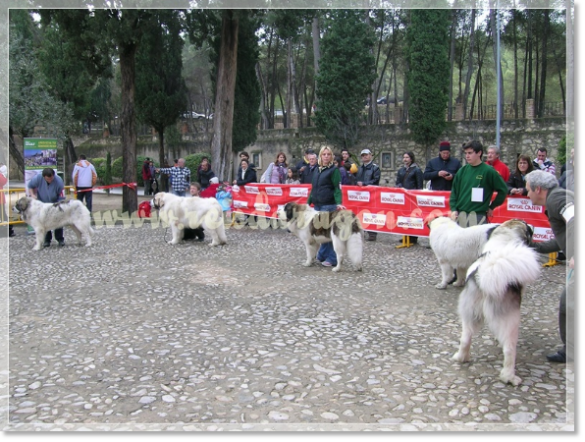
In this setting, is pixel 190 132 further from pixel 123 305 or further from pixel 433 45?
pixel 123 305

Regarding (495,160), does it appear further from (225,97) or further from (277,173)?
(225,97)

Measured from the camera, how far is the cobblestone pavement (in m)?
3.59

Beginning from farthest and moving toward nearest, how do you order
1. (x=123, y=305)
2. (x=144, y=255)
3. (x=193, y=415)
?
(x=144, y=255)
(x=123, y=305)
(x=193, y=415)

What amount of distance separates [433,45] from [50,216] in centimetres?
2305

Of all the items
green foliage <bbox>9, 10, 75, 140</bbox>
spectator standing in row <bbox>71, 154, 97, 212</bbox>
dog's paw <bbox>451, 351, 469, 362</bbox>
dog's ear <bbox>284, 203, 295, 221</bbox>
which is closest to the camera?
dog's paw <bbox>451, 351, 469, 362</bbox>

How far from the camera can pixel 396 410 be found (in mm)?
3619

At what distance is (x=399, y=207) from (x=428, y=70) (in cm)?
1970

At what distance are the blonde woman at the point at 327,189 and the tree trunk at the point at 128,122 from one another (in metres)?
10.8

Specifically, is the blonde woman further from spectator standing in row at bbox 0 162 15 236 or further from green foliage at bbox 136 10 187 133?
green foliage at bbox 136 10 187 133

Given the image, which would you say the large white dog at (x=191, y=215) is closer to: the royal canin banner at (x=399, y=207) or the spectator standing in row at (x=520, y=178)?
the royal canin banner at (x=399, y=207)

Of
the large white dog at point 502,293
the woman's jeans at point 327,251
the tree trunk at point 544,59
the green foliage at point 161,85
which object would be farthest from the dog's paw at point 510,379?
the tree trunk at point 544,59

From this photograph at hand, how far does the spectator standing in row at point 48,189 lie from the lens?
36.0 ft

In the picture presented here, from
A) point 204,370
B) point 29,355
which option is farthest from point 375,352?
point 29,355

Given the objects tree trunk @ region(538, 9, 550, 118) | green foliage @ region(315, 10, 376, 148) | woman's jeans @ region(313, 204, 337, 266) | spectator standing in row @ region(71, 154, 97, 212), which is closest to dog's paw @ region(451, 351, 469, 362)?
woman's jeans @ region(313, 204, 337, 266)
